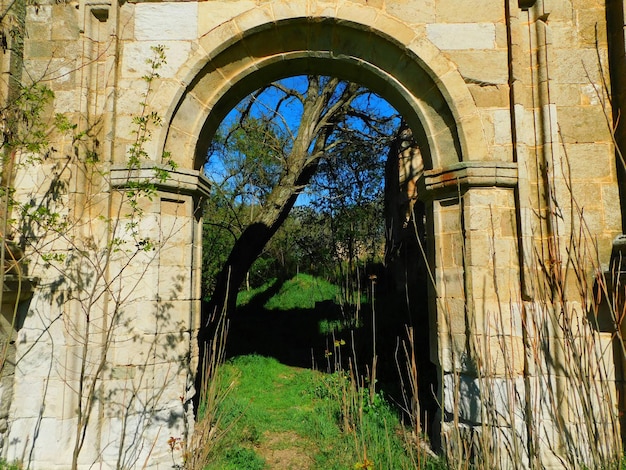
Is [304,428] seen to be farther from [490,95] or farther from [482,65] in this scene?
[482,65]

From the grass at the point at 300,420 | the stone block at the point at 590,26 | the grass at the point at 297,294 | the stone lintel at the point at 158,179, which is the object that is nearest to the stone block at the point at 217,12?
the stone lintel at the point at 158,179

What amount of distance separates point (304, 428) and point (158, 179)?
2691mm

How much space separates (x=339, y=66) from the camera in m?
3.58

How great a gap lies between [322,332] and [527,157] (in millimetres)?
5102

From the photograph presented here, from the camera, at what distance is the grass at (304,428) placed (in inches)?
125

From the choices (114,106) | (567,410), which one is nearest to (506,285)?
(567,410)

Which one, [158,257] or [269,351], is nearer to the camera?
[158,257]

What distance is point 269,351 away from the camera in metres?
6.78

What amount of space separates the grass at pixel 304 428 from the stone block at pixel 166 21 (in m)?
2.89

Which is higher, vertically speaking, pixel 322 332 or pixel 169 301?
pixel 169 301

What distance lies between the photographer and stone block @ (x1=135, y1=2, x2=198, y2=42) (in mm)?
3271

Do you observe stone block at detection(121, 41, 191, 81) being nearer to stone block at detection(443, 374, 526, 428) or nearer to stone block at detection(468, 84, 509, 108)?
stone block at detection(468, 84, 509, 108)

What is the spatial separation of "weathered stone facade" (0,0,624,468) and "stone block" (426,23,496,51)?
0.01m

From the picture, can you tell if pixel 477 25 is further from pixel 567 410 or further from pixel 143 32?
pixel 567 410
